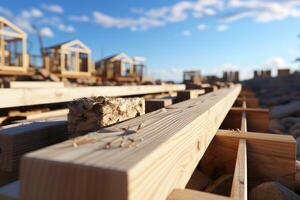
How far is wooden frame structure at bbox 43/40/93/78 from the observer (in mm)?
19447

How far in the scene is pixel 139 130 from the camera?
3.48 feet

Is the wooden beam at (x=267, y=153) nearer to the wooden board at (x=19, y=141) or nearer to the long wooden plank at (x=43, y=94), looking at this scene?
the wooden board at (x=19, y=141)

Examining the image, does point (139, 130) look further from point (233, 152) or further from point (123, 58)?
point (123, 58)

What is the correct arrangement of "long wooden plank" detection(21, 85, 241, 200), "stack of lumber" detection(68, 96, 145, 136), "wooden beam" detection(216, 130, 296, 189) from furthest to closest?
"wooden beam" detection(216, 130, 296, 189) < "stack of lumber" detection(68, 96, 145, 136) < "long wooden plank" detection(21, 85, 241, 200)

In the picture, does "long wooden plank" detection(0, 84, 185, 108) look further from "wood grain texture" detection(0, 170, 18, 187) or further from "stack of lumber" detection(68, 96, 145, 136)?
"stack of lumber" detection(68, 96, 145, 136)

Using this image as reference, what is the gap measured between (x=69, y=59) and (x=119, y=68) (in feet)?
19.0

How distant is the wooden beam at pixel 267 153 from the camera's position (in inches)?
78.0

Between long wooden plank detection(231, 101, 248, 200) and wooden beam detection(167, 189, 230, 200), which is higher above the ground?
wooden beam detection(167, 189, 230, 200)

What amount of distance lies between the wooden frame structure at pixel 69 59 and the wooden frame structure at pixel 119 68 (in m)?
2.60

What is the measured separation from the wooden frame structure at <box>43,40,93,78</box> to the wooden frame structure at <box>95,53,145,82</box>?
102 inches

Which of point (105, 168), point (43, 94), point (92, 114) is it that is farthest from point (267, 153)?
point (43, 94)

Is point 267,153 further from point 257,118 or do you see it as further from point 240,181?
point 257,118

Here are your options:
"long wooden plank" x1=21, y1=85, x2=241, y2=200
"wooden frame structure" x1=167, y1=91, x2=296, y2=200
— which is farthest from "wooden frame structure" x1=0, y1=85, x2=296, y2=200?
"wooden frame structure" x1=167, y1=91, x2=296, y2=200

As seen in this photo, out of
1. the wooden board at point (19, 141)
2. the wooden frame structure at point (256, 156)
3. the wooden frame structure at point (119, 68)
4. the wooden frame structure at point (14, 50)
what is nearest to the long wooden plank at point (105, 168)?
the wooden board at point (19, 141)
